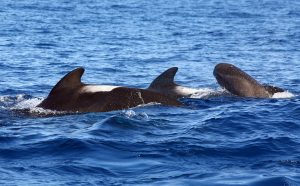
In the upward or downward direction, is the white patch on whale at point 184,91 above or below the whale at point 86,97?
below

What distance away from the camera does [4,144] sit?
475 inches

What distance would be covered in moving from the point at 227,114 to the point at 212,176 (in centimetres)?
470

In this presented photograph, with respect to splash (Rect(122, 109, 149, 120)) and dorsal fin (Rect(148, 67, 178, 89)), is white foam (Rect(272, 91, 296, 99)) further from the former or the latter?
splash (Rect(122, 109, 149, 120))

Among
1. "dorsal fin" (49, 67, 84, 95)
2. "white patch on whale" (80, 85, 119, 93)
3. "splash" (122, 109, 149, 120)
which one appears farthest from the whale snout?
"dorsal fin" (49, 67, 84, 95)

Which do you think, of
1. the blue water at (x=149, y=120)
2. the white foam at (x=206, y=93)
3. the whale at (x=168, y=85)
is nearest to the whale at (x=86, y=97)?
the blue water at (x=149, y=120)

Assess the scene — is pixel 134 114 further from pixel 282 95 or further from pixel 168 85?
pixel 282 95

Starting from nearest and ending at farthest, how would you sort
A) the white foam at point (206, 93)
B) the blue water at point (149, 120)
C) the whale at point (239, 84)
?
the blue water at point (149, 120) < the whale at point (239, 84) < the white foam at point (206, 93)

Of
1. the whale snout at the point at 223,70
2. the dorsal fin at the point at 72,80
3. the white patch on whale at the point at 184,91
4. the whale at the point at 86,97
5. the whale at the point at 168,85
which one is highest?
the dorsal fin at the point at 72,80

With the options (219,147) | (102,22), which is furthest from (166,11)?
(219,147)

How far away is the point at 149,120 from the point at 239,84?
4.31 m

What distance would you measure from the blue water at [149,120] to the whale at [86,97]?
0.29m

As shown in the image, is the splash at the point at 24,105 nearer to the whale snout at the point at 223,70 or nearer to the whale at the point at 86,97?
the whale at the point at 86,97

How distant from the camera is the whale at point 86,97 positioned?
1446 cm

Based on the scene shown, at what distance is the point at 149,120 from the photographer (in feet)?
45.3
